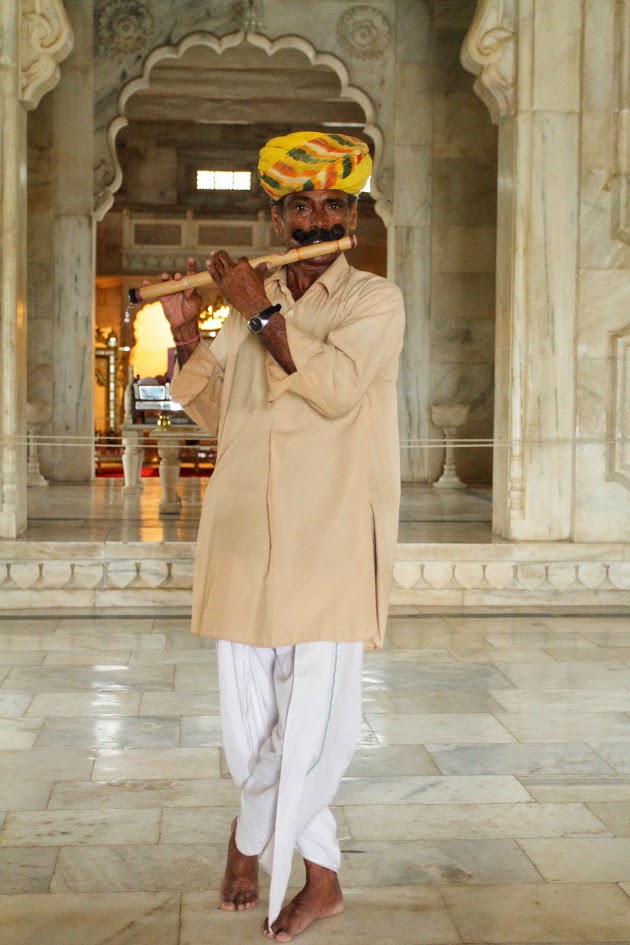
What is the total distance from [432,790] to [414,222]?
778 centimetres

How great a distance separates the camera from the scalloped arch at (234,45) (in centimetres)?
922

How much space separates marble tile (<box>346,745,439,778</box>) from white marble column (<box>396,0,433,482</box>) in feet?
21.3

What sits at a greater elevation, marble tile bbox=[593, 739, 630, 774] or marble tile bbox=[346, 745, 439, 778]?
marble tile bbox=[346, 745, 439, 778]

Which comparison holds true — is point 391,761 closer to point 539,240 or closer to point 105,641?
point 105,641

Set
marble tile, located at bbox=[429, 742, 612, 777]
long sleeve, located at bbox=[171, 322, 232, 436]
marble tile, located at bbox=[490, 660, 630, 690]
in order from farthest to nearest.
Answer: marble tile, located at bbox=[490, 660, 630, 690]
marble tile, located at bbox=[429, 742, 612, 777]
long sleeve, located at bbox=[171, 322, 232, 436]

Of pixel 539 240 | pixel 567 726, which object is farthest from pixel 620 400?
pixel 567 726

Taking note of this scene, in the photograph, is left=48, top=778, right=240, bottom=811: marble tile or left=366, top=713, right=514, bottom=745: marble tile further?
left=366, top=713, right=514, bottom=745: marble tile

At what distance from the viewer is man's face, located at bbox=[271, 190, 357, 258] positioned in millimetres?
2514

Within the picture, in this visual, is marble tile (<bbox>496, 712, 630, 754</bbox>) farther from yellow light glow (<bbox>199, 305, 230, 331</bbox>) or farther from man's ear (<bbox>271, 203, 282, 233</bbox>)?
yellow light glow (<bbox>199, 305, 230, 331</bbox>)

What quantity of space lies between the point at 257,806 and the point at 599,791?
1.27m

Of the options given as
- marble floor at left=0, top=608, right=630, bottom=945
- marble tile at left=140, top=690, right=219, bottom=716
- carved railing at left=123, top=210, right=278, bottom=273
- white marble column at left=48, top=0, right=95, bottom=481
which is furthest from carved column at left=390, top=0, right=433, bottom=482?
carved railing at left=123, top=210, right=278, bottom=273

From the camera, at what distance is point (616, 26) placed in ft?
21.4

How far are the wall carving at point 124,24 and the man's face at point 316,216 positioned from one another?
7.50 meters

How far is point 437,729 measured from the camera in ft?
13.0
